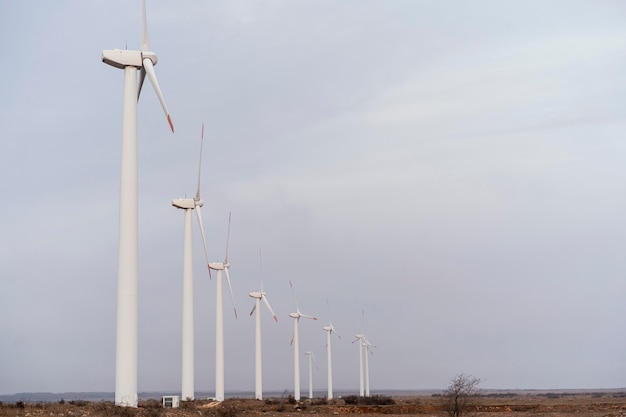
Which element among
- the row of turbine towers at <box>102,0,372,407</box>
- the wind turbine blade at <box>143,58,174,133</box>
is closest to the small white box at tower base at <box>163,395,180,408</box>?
the row of turbine towers at <box>102,0,372,407</box>

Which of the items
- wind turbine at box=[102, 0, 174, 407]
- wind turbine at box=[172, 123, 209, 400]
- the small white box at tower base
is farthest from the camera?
wind turbine at box=[172, 123, 209, 400]

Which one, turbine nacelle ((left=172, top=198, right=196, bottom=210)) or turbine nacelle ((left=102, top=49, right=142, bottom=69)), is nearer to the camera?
turbine nacelle ((left=102, top=49, right=142, bottom=69))

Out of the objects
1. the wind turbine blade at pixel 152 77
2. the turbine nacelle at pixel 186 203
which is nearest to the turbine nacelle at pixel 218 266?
the turbine nacelle at pixel 186 203

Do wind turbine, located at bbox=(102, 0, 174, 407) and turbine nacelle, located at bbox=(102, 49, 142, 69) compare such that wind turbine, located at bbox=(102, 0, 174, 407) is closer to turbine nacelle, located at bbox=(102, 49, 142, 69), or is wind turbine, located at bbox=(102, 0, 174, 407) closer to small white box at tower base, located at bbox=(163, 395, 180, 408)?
turbine nacelle, located at bbox=(102, 49, 142, 69)

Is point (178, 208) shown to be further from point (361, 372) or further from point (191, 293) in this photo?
point (361, 372)

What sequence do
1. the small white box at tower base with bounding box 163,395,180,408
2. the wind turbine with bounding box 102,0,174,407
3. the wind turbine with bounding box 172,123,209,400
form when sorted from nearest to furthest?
1. the wind turbine with bounding box 102,0,174,407
2. the small white box at tower base with bounding box 163,395,180,408
3. the wind turbine with bounding box 172,123,209,400

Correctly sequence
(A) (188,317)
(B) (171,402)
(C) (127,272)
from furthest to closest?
1. (A) (188,317)
2. (B) (171,402)
3. (C) (127,272)

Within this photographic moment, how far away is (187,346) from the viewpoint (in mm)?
69812

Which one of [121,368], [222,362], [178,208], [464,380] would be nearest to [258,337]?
[222,362]

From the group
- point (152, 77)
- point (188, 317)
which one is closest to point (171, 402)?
point (188, 317)

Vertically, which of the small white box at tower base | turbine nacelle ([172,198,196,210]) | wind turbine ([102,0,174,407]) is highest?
turbine nacelle ([172,198,196,210])

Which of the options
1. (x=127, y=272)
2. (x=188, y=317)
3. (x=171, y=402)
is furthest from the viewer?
(x=188, y=317)

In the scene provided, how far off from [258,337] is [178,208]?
32632 mm

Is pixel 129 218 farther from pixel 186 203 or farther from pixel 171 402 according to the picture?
pixel 186 203
